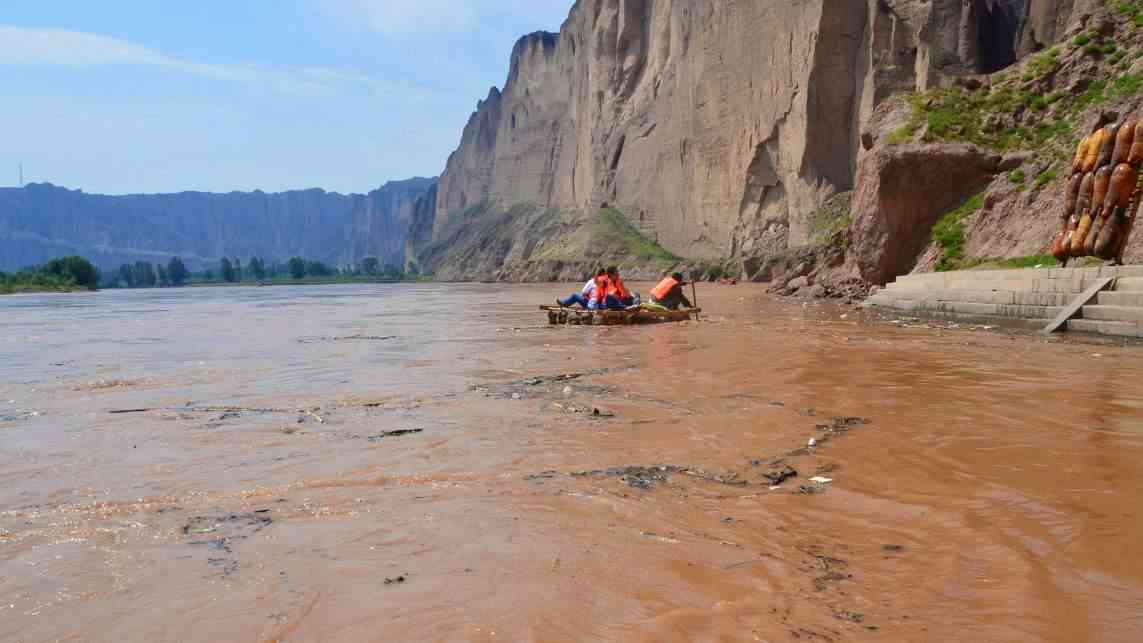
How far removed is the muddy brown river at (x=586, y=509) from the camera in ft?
9.73

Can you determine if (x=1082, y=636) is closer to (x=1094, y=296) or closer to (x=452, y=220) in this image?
(x=1094, y=296)

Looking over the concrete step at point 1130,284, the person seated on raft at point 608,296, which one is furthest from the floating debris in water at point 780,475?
the person seated on raft at point 608,296

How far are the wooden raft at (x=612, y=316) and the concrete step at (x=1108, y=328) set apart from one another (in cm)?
710

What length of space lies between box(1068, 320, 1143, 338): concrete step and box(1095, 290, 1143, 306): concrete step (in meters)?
0.33

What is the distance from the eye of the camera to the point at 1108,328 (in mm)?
12516

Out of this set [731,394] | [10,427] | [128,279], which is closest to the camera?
[10,427]

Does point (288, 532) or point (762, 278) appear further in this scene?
point (762, 278)

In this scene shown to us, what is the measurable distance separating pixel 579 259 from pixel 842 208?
96.0ft

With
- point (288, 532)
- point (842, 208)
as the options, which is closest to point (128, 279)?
point (842, 208)

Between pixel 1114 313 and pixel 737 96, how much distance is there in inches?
1871

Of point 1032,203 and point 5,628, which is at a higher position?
point 1032,203

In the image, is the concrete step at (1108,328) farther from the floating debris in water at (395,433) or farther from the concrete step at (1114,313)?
the floating debris in water at (395,433)

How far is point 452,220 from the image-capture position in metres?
117

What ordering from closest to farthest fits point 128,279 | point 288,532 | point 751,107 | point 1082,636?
1. point 1082,636
2. point 288,532
3. point 751,107
4. point 128,279
